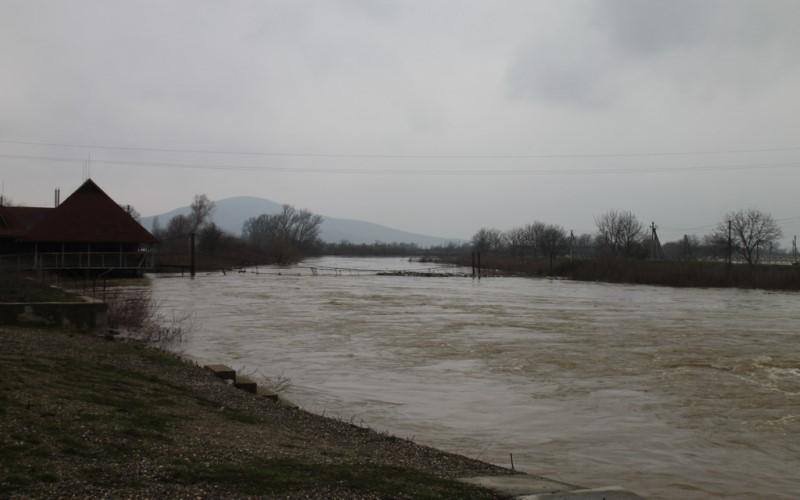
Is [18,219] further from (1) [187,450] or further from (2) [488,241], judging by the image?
(2) [488,241]

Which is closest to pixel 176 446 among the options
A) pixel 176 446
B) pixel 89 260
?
pixel 176 446

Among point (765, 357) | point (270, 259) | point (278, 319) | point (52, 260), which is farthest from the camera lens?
point (270, 259)

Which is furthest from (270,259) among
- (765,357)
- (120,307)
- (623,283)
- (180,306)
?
(765,357)

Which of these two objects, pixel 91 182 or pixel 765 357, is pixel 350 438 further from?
pixel 91 182

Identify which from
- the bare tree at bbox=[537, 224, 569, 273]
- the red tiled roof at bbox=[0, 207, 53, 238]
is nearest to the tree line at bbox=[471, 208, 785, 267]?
the bare tree at bbox=[537, 224, 569, 273]

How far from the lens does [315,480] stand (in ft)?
17.2

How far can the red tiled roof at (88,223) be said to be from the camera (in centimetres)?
4753

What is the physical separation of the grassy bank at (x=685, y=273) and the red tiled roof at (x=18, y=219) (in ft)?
161

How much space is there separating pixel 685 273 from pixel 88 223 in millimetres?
46933

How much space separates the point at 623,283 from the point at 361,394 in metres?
47.7

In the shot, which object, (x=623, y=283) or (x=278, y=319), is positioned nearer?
(x=278, y=319)

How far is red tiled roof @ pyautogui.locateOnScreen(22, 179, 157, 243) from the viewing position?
47531 mm

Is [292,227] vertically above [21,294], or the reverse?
[292,227]

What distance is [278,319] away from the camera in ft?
84.5
